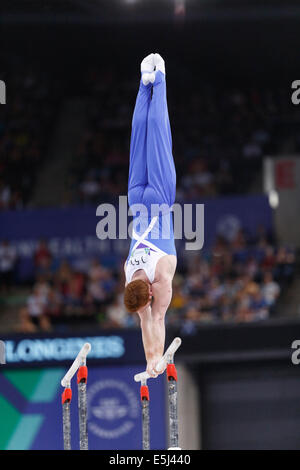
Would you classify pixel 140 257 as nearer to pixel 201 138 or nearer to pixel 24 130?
pixel 201 138

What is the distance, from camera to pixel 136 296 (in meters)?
7.77

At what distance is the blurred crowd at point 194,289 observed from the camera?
15.7m

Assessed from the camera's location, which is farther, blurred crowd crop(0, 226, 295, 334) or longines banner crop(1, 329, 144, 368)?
blurred crowd crop(0, 226, 295, 334)

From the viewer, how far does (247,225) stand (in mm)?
18016

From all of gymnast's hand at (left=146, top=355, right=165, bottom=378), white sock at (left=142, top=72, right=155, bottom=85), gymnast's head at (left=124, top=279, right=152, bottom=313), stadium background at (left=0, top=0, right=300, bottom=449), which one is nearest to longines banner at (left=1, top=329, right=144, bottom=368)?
stadium background at (left=0, top=0, right=300, bottom=449)

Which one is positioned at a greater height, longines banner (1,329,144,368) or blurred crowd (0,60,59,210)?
blurred crowd (0,60,59,210)

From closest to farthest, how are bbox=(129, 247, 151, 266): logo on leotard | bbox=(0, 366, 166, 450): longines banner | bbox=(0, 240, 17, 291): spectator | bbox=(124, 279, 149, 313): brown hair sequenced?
bbox=(124, 279, 149, 313): brown hair, bbox=(129, 247, 151, 266): logo on leotard, bbox=(0, 366, 166, 450): longines banner, bbox=(0, 240, 17, 291): spectator

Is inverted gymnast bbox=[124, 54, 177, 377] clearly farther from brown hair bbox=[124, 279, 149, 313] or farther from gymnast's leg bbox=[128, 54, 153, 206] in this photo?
brown hair bbox=[124, 279, 149, 313]

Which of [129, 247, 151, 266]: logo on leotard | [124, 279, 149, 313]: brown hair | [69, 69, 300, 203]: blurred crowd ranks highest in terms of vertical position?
[69, 69, 300, 203]: blurred crowd

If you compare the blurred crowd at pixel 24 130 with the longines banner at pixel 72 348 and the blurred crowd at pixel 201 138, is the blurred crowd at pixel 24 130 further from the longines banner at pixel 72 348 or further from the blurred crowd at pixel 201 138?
the longines banner at pixel 72 348

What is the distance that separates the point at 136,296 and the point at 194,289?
851cm

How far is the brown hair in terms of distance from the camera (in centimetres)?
777

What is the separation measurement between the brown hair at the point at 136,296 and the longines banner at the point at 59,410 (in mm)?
6983

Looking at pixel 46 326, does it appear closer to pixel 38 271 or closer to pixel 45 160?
pixel 38 271
